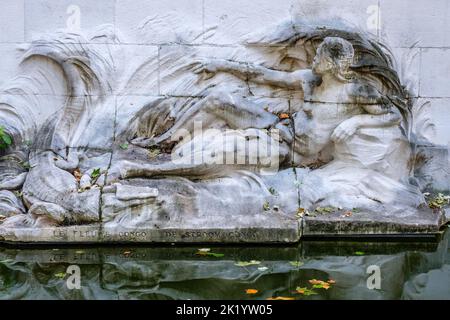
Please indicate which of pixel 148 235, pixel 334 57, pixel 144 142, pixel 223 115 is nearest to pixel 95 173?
pixel 144 142

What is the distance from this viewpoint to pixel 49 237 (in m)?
5.32

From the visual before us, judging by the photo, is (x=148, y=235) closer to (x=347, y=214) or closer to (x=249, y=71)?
(x=347, y=214)

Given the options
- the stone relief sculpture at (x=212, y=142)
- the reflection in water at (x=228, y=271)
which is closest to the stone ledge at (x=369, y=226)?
the stone relief sculpture at (x=212, y=142)

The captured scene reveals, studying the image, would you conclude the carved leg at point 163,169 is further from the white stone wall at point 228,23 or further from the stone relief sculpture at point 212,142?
the white stone wall at point 228,23

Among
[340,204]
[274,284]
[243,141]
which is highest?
[243,141]

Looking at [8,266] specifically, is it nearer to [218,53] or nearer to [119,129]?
[119,129]

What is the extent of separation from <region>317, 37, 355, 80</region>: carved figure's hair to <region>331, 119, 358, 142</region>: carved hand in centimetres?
44

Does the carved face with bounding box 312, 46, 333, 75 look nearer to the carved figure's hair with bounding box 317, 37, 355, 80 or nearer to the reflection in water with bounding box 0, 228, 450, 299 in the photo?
the carved figure's hair with bounding box 317, 37, 355, 80

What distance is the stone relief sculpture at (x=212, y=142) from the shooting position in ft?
17.9

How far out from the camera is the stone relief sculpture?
544cm

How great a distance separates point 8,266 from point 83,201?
2.80 ft

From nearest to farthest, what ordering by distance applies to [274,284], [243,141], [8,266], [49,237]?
[274,284] → [8,266] → [49,237] → [243,141]

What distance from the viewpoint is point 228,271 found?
4793mm

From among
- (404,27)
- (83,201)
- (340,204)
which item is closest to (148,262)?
(83,201)
